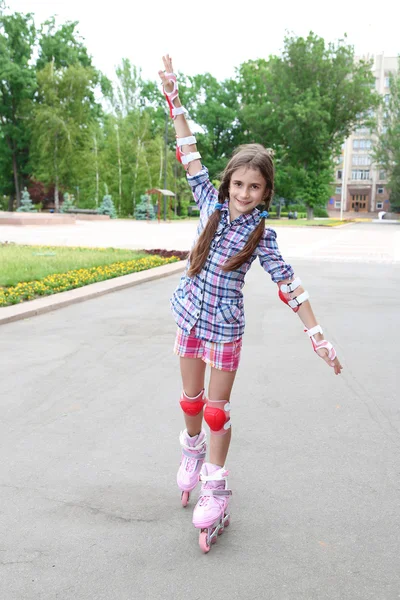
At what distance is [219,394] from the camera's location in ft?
8.85

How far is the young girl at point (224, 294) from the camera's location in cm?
260

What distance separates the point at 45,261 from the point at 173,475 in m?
9.71

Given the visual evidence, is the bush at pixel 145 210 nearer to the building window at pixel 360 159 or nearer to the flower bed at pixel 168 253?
the flower bed at pixel 168 253

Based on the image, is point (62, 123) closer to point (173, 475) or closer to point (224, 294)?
point (173, 475)

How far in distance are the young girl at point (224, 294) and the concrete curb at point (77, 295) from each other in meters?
5.05

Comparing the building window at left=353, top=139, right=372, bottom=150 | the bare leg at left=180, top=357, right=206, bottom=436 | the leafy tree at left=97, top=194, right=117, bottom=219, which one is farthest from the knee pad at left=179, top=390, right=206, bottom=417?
the building window at left=353, top=139, right=372, bottom=150

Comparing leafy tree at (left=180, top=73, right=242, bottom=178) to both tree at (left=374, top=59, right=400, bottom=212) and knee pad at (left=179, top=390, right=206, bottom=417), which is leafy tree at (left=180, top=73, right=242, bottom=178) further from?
knee pad at (left=179, top=390, right=206, bottom=417)

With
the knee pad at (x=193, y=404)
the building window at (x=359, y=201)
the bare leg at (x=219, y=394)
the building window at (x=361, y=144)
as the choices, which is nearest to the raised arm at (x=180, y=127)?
the bare leg at (x=219, y=394)

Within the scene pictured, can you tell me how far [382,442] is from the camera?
3.76m

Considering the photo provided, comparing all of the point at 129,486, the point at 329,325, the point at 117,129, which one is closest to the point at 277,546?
the point at 129,486

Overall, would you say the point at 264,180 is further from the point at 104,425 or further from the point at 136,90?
the point at 136,90

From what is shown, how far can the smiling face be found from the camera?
8.50ft

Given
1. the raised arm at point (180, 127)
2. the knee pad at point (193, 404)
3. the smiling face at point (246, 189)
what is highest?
the raised arm at point (180, 127)

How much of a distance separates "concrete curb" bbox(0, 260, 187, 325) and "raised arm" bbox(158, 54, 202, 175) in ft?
16.1
